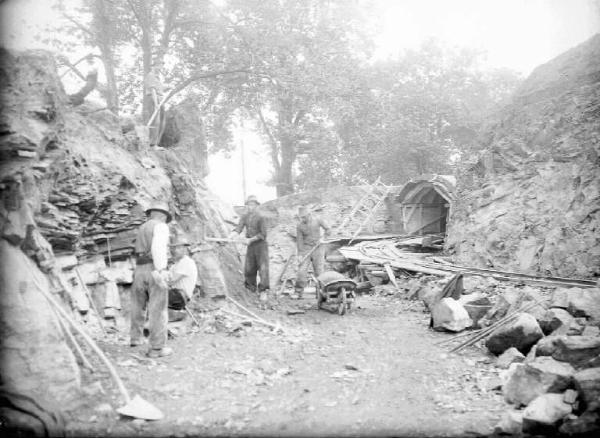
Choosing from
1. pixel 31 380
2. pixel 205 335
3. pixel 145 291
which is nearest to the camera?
pixel 31 380

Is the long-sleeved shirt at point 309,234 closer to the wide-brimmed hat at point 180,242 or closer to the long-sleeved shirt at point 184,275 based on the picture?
the wide-brimmed hat at point 180,242

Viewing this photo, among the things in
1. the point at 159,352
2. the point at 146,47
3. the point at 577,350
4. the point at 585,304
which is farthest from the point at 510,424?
the point at 146,47

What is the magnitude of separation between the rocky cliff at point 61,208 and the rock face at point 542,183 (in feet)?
22.9

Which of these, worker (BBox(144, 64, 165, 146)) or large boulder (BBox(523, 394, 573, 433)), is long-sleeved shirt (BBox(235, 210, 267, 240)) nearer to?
worker (BBox(144, 64, 165, 146))

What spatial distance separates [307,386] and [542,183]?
9.00 meters

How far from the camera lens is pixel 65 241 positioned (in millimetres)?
5207

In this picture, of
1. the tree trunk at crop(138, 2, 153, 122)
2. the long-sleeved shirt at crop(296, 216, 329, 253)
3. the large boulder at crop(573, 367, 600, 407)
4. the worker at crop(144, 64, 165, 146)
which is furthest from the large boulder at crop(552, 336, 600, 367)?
the tree trunk at crop(138, 2, 153, 122)

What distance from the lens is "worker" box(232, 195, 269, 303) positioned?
26.2ft

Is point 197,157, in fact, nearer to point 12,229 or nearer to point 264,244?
point 264,244

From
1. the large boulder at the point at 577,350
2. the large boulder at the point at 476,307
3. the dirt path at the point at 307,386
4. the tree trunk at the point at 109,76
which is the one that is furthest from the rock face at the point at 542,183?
the tree trunk at the point at 109,76

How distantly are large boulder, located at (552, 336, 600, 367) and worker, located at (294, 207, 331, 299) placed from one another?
6.11m

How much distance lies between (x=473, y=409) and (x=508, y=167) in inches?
385

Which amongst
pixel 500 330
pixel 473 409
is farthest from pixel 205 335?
pixel 500 330

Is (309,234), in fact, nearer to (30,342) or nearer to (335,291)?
(335,291)
